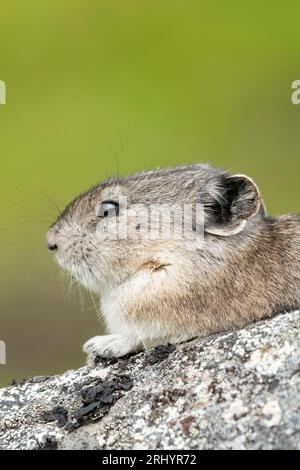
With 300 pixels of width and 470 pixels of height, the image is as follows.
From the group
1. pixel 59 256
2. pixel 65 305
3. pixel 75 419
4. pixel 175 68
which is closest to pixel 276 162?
pixel 175 68

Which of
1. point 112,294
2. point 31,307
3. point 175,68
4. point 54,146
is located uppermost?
point 175,68

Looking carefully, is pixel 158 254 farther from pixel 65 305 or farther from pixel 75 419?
pixel 65 305

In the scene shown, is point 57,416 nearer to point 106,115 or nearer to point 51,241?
point 51,241

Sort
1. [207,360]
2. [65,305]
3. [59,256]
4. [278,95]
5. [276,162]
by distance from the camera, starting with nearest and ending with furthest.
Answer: [207,360]
[59,256]
[65,305]
[276,162]
[278,95]

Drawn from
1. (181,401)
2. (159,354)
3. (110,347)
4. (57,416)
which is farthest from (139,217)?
(181,401)

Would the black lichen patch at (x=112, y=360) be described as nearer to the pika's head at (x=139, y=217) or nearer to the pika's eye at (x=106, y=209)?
the pika's head at (x=139, y=217)

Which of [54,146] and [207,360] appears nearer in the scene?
[207,360]
